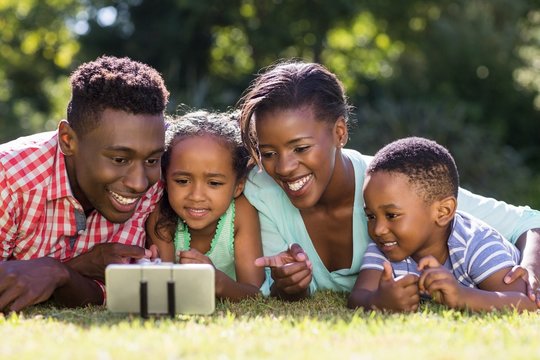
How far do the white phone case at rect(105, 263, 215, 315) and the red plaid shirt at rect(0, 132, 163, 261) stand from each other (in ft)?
3.28

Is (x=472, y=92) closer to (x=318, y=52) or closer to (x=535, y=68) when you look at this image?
(x=535, y=68)

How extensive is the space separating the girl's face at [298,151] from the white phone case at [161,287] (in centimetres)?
112

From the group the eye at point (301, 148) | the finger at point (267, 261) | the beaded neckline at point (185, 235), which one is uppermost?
the eye at point (301, 148)

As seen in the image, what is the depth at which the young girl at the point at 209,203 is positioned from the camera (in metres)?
4.92

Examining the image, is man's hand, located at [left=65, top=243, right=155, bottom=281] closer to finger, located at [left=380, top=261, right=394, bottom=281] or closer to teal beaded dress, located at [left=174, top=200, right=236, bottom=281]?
teal beaded dress, located at [left=174, top=200, right=236, bottom=281]

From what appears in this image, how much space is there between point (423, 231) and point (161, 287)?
5.24ft

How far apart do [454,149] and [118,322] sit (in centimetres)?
869

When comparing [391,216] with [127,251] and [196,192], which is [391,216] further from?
[127,251]

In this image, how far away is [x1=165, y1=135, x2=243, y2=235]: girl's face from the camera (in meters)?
4.91

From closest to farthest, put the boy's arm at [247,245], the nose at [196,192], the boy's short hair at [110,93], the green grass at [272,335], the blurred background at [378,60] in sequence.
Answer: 1. the green grass at [272,335]
2. the boy's short hair at [110,93]
3. the nose at [196,192]
4. the boy's arm at [247,245]
5. the blurred background at [378,60]

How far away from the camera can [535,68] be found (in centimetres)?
1658

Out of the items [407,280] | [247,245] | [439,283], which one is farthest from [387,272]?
[247,245]

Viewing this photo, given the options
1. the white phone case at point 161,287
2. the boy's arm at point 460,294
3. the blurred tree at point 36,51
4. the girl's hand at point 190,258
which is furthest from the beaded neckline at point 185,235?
the blurred tree at point 36,51

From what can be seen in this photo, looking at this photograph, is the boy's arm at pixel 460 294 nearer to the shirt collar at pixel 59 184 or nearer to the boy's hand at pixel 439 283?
the boy's hand at pixel 439 283
